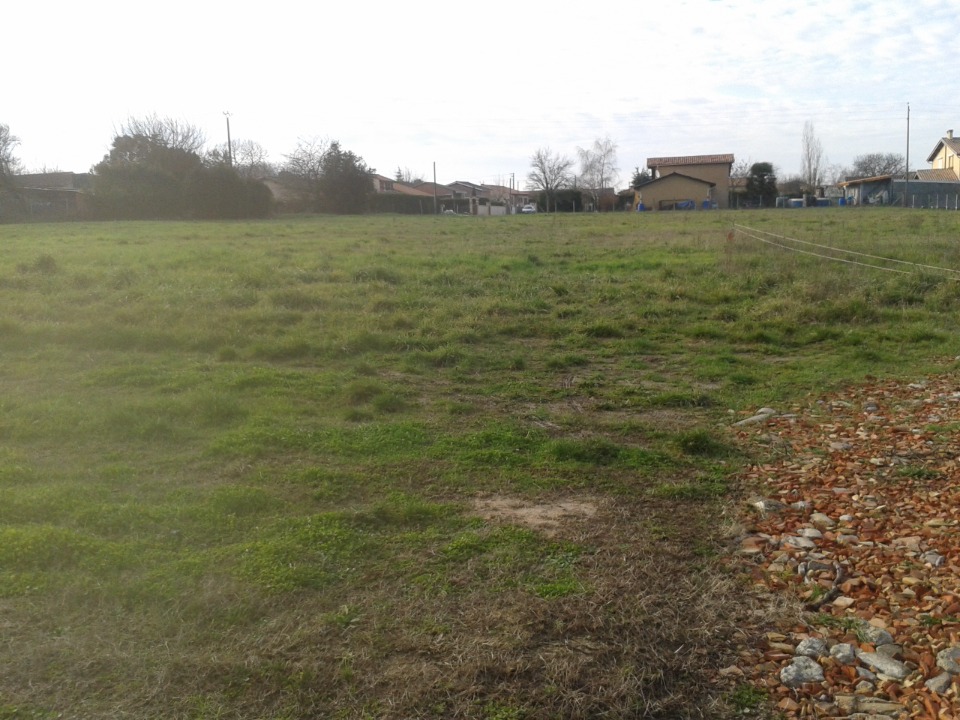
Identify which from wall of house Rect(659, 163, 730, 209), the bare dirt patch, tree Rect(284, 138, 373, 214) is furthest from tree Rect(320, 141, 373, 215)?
the bare dirt patch

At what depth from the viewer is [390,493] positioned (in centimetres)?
516

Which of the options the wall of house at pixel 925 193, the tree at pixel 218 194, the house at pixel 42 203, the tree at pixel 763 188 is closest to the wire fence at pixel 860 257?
the tree at pixel 218 194

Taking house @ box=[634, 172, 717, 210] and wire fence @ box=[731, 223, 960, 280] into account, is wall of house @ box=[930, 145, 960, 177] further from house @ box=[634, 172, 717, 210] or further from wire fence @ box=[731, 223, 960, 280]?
wire fence @ box=[731, 223, 960, 280]

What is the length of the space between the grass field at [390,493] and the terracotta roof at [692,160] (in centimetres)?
7330

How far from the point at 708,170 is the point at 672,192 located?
942 centimetres

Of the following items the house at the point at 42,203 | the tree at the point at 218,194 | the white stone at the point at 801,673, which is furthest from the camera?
the tree at the point at 218,194

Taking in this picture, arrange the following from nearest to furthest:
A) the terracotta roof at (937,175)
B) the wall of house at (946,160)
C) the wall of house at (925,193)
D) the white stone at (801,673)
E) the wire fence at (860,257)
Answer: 1. the white stone at (801,673)
2. the wire fence at (860,257)
3. the wall of house at (925,193)
4. the wall of house at (946,160)
5. the terracotta roof at (937,175)

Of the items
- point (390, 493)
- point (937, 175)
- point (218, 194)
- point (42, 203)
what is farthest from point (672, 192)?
point (390, 493)

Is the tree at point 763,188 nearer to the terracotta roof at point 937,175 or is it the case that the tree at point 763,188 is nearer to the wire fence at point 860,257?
the terracotta roof at point 937,175

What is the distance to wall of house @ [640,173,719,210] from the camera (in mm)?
74625

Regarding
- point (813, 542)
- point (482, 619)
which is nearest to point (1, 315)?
point (482, 619)

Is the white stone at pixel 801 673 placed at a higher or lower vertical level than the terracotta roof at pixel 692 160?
lower

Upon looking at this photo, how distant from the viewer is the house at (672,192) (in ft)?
245

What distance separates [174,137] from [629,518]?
68821mm
